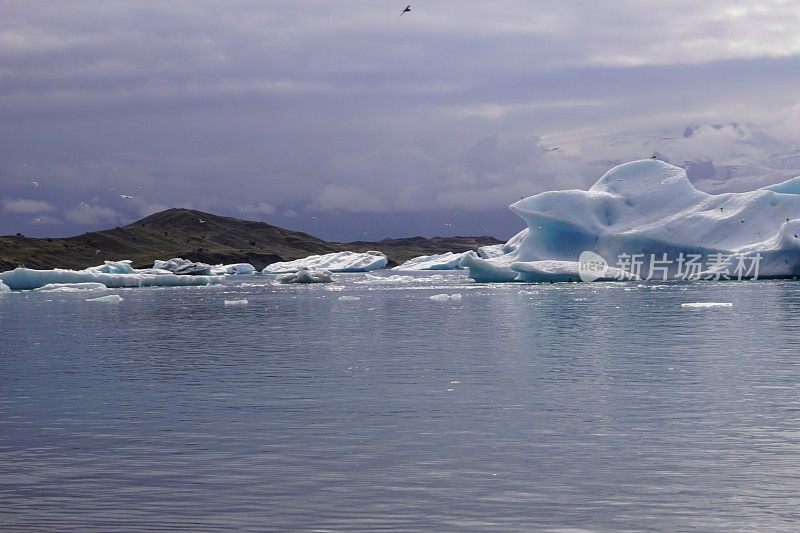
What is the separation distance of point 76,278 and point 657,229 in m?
38.0

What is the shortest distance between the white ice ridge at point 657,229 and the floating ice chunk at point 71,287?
25.1 m

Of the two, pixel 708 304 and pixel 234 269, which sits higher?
pixel 234 269

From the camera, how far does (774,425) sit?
39.4ft

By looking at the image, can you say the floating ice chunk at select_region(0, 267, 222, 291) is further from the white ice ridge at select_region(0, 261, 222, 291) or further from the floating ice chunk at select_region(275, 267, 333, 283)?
the floating ice chunk at select_region(275, 267, 333, 283)

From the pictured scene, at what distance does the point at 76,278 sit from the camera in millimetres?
64562

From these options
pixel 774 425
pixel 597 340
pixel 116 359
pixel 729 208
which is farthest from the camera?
pixel 729 208

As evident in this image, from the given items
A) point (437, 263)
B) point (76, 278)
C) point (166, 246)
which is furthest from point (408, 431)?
point (166, 246)

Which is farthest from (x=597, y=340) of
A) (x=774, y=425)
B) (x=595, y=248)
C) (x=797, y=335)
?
(x=595, y=248)

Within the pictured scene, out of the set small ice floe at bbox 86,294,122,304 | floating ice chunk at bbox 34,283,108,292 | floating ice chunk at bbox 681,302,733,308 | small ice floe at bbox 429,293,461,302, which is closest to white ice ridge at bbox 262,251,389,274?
floating ice chunk at bbox 34,283,108,292

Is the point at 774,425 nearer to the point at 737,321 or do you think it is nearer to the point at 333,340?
the point at 333,340

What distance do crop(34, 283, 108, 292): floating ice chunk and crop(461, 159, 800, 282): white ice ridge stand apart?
25074 millimetres

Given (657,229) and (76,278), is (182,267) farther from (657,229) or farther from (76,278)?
(657,229)

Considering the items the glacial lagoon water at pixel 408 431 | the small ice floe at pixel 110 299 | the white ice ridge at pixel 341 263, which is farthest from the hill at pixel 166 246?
the glacial lagoon water at pixel 408 431

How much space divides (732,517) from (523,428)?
436 centimetres
